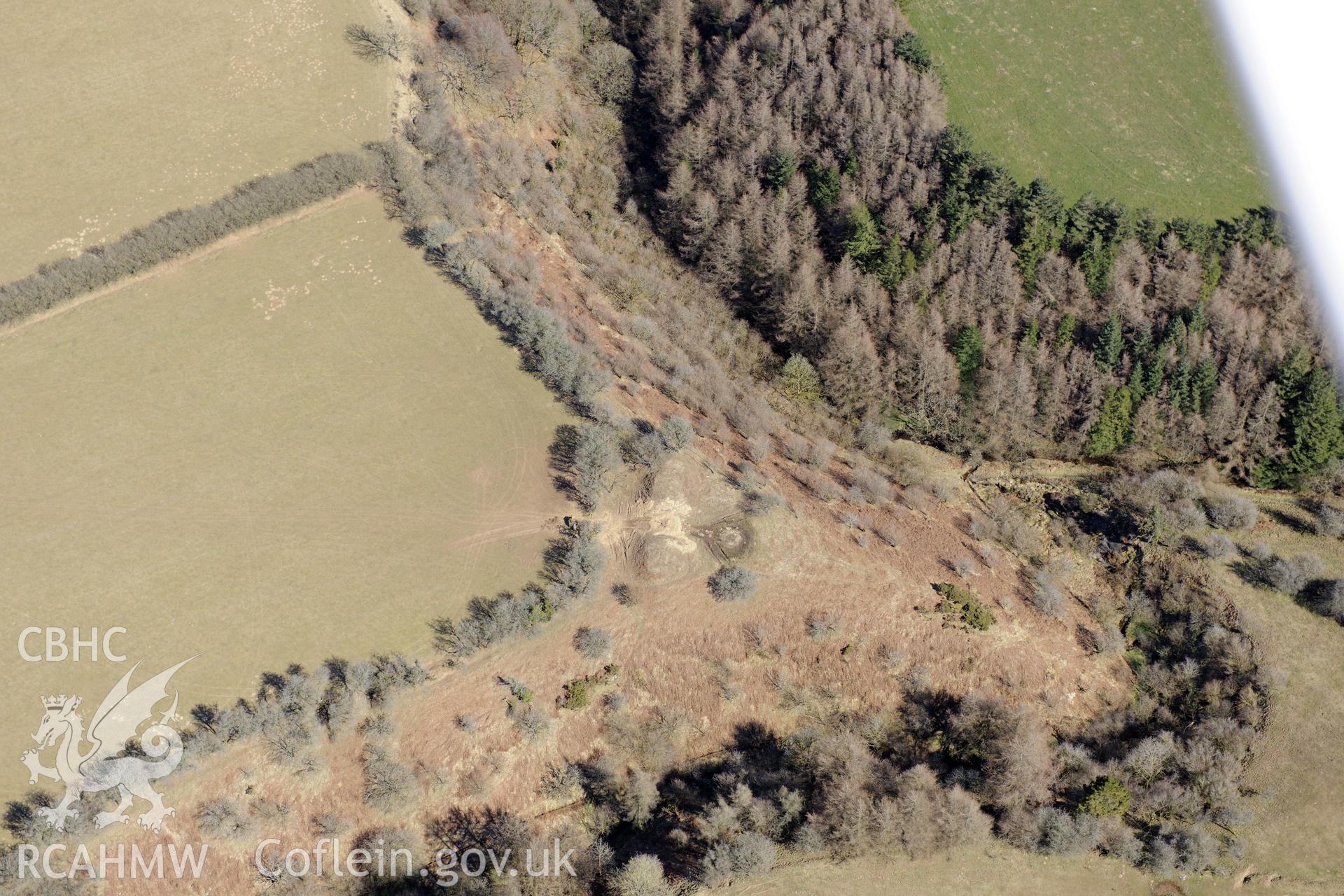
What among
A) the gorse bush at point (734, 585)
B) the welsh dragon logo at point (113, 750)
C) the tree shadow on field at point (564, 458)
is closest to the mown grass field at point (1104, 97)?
the gorse bush at point (734, 585)

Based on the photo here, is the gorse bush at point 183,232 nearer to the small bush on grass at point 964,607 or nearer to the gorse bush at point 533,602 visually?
the gorse bush at point 533,602

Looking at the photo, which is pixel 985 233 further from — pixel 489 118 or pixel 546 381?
pixel 489 118

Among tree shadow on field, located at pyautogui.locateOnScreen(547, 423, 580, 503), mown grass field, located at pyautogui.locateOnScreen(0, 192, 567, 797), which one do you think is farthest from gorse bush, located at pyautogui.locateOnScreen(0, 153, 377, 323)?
tree shadow on field, located at pyautogui.locateOnScreen(547, 423, 580, 503)

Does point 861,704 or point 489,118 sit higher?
point 489,118

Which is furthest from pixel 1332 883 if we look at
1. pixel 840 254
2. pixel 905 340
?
pixel 840 254

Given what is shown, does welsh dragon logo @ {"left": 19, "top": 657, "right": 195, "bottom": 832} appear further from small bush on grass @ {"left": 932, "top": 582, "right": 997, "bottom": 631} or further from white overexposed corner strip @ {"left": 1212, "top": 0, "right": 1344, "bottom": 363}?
white overexposed corner strip @ {"left": 1212, "top": 0, "right": 1344, "bottom": 363}

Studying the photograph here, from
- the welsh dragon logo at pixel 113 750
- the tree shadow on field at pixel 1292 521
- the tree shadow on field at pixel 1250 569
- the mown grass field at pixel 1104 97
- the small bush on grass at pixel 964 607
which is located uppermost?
Result: the mown grass field at pixel 1104 97

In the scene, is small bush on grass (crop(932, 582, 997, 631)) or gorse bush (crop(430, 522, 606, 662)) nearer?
gorse bush (crop(430, 522, 606, 662))
